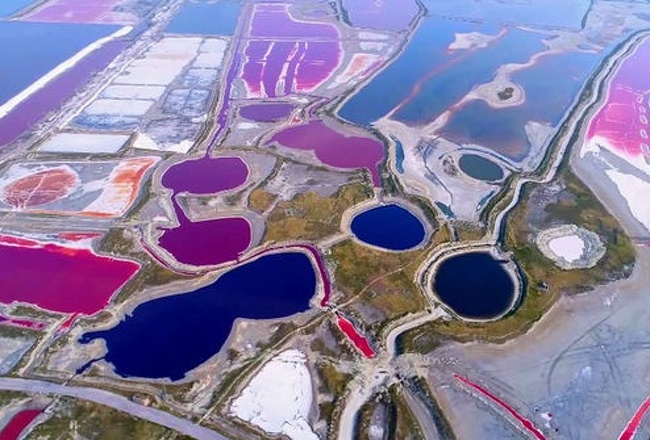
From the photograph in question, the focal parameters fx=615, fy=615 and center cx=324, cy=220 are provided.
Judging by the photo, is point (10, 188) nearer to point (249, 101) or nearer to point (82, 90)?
point (82, 90)

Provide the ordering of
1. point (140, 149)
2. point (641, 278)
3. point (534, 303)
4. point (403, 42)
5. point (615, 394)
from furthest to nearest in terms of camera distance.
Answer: point (403, 42) < point (140, 149) < point (641, 278) < point (534, 303) < point (615, 394)

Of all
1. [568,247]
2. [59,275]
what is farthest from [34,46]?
[568,247]

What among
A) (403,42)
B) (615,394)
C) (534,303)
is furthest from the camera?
(403,42)

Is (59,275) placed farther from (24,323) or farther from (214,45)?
(214,45)

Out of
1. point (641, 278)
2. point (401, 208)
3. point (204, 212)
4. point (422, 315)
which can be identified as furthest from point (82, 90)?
point (641, 278)

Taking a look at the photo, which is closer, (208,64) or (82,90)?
(82,90)

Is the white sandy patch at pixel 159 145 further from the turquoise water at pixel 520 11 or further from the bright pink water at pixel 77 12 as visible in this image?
the turquoise water at pixel 520 11

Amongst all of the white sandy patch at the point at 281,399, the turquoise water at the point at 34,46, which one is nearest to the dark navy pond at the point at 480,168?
the white sandy patch at the point at 281,399
